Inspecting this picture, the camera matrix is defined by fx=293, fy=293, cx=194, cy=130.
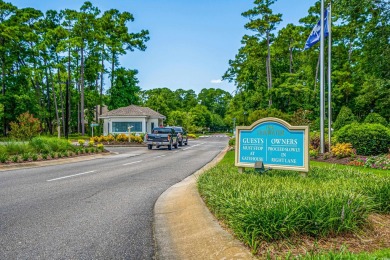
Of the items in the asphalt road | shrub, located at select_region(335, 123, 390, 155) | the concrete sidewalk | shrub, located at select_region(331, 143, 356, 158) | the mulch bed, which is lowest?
the asphalt road

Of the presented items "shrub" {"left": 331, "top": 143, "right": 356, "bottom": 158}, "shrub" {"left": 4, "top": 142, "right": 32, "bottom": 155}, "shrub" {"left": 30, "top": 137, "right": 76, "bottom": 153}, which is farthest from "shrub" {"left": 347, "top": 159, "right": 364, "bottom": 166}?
"shrub" {"left": 4, "top": 142, "right": 32, "bottom": 155}

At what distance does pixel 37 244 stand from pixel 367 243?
4.52 metres

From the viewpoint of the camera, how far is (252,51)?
142 feet

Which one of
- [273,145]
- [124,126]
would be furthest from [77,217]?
[124,126]

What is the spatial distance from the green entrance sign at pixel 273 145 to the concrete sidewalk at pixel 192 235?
6.60 ft

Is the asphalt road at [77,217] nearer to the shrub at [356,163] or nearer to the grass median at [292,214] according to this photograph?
the grass median at [292,214]

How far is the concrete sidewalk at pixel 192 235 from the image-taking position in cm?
355

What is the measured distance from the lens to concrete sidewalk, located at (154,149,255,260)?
355 cm

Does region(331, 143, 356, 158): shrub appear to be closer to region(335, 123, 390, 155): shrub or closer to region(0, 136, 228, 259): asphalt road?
region(335, 123, 390, 155): shrub

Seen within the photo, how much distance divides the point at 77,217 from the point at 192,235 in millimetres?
2664

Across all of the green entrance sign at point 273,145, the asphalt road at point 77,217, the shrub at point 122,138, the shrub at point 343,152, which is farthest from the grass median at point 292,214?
the shrub at point 122,138

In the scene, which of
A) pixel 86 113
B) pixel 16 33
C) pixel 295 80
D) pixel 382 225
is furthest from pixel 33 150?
pixel 86 113

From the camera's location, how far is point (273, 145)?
23.6 ft

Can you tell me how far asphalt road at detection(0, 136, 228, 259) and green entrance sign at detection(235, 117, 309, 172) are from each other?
2657 mm
